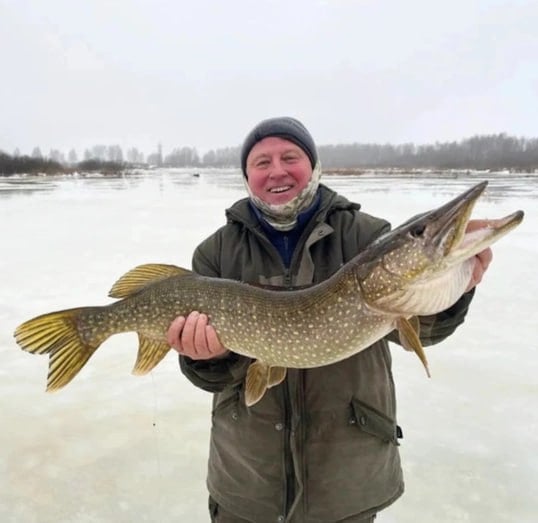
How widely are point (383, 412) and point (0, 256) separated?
6.79 m

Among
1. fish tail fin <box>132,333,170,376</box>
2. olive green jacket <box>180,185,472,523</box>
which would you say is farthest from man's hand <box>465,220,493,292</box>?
fish tail fin <box>132,333,170,376</box>

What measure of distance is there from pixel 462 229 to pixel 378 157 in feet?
353

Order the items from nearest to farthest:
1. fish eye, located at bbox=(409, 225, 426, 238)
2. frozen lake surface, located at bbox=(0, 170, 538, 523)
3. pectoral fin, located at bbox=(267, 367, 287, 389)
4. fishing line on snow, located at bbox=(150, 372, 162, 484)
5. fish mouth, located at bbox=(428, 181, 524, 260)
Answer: fish mouth, located at bbox=(428, 181, 524, 260)
fish eye, located at bbox=(409, 225, 426, 238)
pectoral fin, located at bbox=(267, 367, 287, 389)
frozen lake surface, located at bbox=(0, 170, 538, 523)
fishing line on snow, located at bbox=(150, 372, 162, 484)

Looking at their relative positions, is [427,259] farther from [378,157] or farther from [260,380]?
[378,157]

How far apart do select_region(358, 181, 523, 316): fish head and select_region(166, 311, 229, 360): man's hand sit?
51 centimetres

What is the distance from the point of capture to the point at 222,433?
5.33ft

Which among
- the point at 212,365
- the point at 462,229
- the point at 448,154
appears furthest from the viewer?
the point at 448,154

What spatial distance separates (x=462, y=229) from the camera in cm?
135

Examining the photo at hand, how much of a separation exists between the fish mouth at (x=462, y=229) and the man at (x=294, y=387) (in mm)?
109

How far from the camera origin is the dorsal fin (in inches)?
71.1

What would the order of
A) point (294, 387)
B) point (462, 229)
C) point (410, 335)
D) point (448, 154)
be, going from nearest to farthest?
point (462, 229) < point (410, 335) < point (294, 387) < point (448, 154)

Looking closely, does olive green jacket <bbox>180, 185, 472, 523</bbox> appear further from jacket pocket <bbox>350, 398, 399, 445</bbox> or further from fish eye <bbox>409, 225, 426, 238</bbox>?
fish eye <bbox>409, 225, 426, 238</bbox>

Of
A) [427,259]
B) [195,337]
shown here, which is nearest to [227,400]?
[195,337]

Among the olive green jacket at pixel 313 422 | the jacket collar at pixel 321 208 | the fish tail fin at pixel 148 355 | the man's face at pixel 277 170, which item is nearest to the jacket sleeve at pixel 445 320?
the olive green jacket at pixel 313 422
